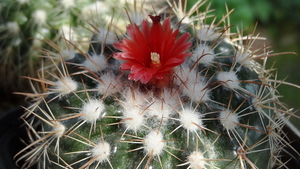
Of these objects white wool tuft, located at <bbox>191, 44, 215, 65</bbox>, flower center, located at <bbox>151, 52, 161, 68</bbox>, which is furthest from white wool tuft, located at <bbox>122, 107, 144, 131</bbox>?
white wool tuft, located at <bbox>191, 44, 215, 65</bbox>

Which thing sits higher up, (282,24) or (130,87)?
(282,24)

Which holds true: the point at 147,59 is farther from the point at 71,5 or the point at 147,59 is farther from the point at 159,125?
the point at 71,5

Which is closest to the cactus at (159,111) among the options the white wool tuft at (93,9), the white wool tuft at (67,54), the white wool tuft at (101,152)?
the white wool tuft at (101,152)

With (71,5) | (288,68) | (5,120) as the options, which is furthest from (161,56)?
(288,68)

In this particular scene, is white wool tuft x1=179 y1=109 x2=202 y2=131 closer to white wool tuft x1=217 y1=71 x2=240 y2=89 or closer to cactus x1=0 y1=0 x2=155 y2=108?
white wool tuft x1=217 y1=71 x2=240 y2=89

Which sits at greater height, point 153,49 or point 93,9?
point 93,9

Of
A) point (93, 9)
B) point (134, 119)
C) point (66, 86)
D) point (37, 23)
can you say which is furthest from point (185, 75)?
point (37, 23)

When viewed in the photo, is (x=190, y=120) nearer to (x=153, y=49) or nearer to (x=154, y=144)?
(x=154, y=144)
